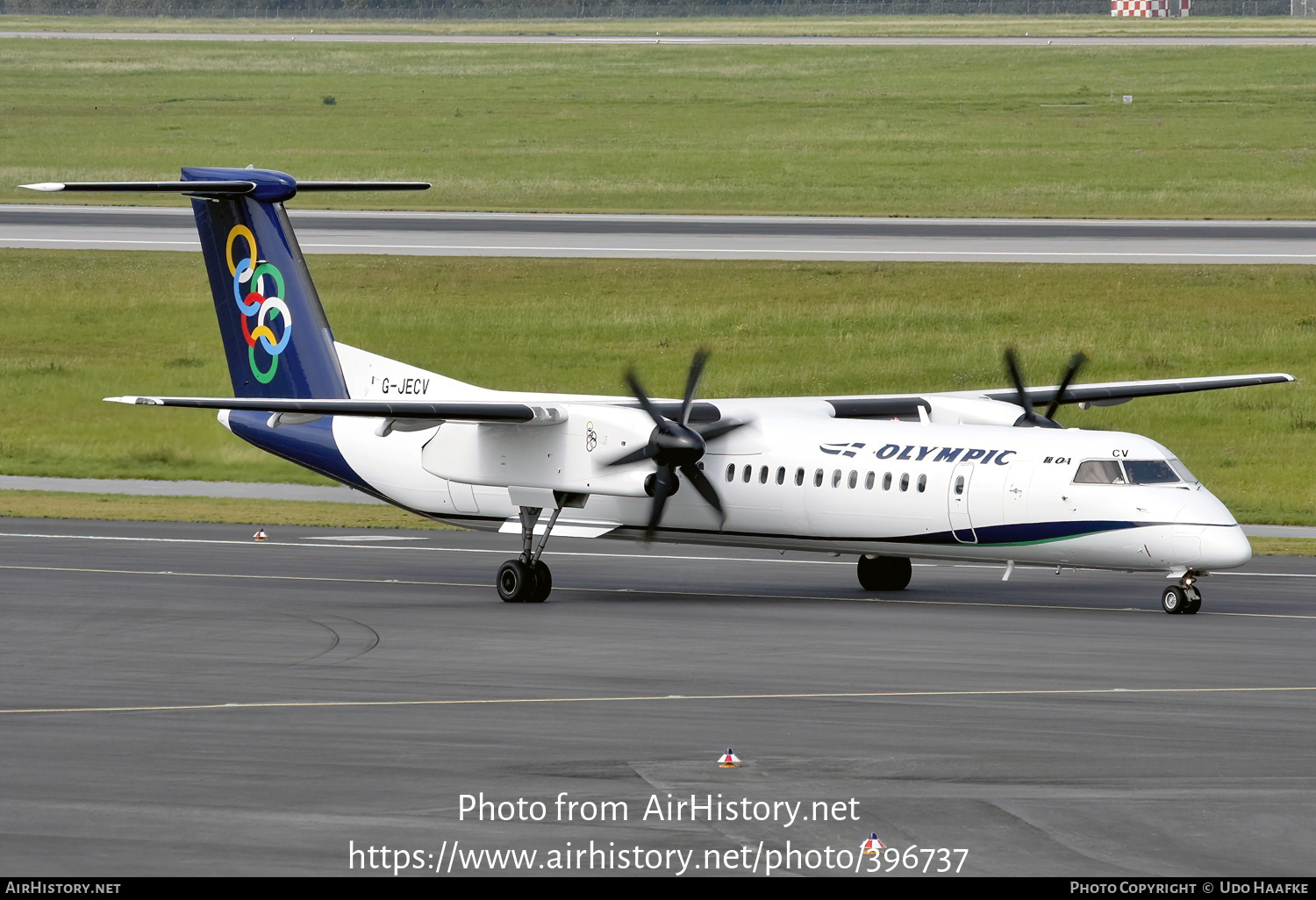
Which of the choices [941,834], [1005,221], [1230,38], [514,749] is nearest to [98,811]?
[514,749]

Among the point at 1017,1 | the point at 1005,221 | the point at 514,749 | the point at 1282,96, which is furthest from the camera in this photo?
the point at 1017,1

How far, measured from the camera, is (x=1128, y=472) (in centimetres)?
2752

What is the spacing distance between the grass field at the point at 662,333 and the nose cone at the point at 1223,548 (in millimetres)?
22407

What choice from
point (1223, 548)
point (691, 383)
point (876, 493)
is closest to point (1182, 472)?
point (1223, 548)

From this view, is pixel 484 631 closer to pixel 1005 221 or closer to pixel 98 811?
pixel 98 811

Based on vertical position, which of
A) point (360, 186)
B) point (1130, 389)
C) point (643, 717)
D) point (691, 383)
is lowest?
point (643, 717)

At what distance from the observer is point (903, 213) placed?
72688 millimetres

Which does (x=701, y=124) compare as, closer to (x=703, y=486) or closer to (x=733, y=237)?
(x=733, y=237)

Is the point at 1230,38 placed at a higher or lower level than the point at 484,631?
higher

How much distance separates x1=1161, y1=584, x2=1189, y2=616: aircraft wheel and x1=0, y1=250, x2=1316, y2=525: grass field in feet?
70.3

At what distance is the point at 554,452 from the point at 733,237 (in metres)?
35.3

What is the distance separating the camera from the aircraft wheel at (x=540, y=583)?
2998cm

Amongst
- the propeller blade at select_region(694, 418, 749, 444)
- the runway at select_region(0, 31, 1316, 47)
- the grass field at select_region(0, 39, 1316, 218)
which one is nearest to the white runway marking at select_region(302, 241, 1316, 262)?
the grass field at select_region(0, 39, 1316, 218)

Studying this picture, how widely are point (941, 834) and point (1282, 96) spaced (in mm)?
94918
